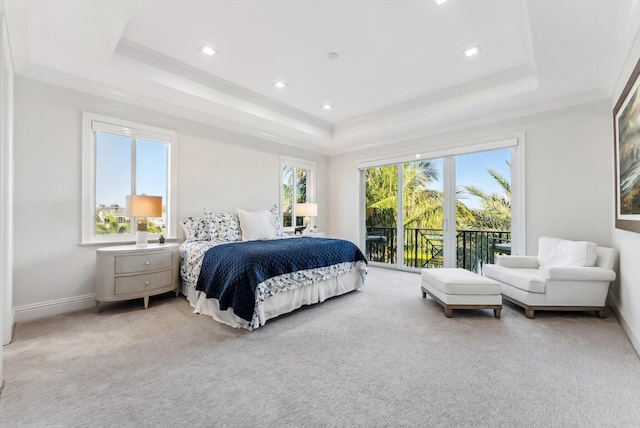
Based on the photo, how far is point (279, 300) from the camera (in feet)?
9.85

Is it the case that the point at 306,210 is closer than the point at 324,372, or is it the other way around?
the point at 324,372

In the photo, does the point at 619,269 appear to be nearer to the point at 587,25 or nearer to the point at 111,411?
the point at 587,25

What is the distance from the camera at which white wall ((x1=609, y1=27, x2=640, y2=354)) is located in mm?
2359

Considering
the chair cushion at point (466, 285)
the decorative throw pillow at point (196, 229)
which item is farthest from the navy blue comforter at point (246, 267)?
the chair cushion at point (466, 285)

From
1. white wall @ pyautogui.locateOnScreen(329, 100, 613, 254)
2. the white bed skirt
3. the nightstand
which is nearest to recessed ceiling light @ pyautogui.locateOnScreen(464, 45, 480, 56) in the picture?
Answer: white wall @ pyautogui.locateOnScreen(329, 100, 613, 254)

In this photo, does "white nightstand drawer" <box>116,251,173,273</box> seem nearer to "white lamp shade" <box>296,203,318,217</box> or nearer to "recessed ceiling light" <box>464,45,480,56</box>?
"white lamp shade" <box>296,203,318,217</box>

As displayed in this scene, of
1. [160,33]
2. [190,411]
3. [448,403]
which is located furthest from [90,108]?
[448,403]

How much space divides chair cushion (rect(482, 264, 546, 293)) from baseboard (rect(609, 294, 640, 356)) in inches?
24.8

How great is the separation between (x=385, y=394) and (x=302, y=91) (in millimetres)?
3770

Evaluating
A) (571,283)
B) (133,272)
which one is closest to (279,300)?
(133,272)

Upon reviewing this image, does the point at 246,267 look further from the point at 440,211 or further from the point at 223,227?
the point at 440,211

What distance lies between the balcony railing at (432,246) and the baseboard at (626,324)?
131cm

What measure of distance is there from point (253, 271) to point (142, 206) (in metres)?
1.63

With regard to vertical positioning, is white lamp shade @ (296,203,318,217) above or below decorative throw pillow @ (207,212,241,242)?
above
